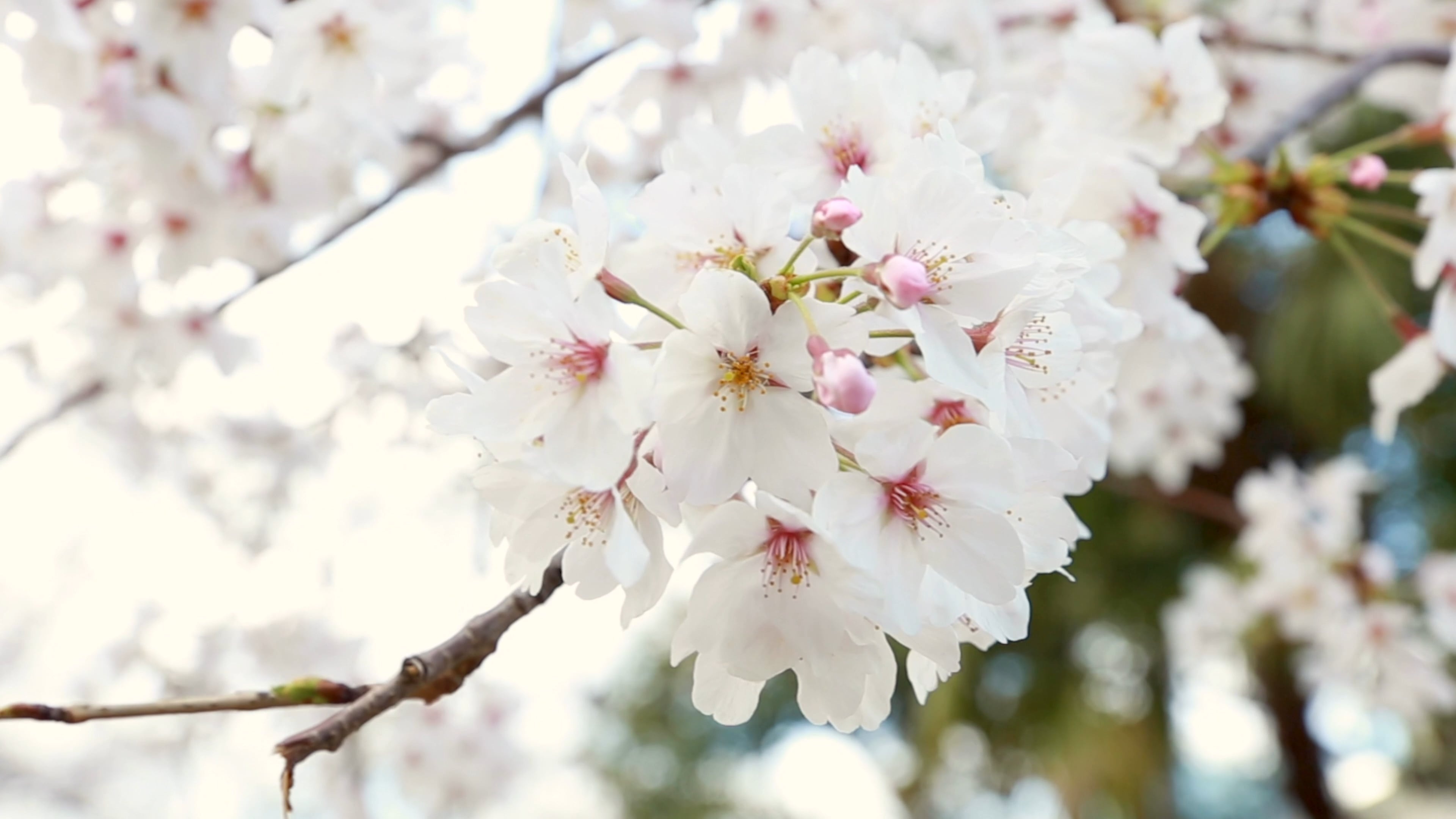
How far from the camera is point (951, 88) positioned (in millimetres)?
656

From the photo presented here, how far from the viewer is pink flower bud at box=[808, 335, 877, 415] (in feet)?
1.35

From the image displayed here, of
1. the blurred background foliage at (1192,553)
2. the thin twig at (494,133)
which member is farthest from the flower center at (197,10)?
the blurred background foliage at (1192,553)

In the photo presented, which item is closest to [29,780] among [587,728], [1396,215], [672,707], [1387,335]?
[587,728]

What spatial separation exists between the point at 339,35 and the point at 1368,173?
3.26 feet

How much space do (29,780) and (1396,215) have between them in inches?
183

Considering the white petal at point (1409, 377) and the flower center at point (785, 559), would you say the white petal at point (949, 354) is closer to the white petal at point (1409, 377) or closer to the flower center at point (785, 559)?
the flower center at point (785, 559)

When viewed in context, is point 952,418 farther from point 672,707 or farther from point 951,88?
point 672,707

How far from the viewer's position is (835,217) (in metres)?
0.47

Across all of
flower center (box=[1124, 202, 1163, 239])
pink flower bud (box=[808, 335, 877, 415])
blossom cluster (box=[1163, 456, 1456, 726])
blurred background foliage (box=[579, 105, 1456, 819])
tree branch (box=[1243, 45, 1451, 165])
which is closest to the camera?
pink flower bud (box=[808, 335, 877, 415])

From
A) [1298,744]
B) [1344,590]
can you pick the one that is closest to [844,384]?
[1344,590]

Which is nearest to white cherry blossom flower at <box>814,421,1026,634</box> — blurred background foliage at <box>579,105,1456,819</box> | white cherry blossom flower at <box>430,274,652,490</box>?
white cherry blossom flower at <box>430,274,652,490</box>

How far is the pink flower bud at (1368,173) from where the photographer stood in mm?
816

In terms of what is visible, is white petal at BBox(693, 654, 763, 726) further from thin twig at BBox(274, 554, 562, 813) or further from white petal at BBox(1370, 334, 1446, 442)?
white petal at BBox(1370, 334, 1446, 442)

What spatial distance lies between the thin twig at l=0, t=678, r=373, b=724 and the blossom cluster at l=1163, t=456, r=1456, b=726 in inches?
73.3
